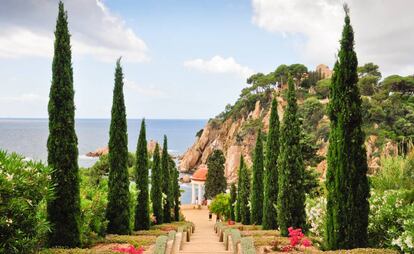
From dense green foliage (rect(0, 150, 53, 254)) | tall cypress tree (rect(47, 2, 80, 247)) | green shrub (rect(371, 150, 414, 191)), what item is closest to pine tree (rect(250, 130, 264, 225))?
green shrub (rect(371, 150, 414, 191))

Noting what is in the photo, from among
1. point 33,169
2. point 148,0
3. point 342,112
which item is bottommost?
point 33,169

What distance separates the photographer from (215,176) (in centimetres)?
5556

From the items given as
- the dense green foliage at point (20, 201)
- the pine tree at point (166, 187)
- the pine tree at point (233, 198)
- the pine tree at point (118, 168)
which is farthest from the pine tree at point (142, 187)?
the pine tree at point (233, 198)

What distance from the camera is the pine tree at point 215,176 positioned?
180 feet

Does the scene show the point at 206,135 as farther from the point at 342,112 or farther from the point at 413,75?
the point at 342,112

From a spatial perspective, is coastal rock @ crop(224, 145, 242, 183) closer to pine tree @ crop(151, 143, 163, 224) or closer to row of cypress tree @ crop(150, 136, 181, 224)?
row of cypress tree @ crop(150, 136, 181, 224)

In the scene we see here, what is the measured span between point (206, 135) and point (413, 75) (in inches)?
1846

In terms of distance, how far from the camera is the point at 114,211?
51.9ft

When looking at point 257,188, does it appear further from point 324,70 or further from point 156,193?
point 324,70

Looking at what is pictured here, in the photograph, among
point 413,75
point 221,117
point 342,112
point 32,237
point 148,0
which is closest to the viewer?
point 32,237

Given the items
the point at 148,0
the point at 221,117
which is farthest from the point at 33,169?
the point at 221,117

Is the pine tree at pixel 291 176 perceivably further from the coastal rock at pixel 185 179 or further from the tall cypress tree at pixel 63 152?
the coastal rock at pixel 185 179

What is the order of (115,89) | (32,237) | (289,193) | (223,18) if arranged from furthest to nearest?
(223,18)
(115,89)
(289,193)
(32,237)

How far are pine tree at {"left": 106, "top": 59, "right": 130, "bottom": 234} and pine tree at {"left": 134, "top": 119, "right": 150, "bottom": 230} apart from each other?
Answer: 3379mm
